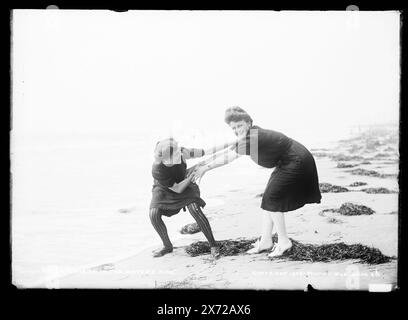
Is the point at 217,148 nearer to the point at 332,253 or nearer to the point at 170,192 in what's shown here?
the point at 170,192

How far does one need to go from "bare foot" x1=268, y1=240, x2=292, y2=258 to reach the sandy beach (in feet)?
0.14

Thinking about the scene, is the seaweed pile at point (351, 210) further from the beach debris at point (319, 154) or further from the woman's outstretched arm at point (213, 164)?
the woman's outstretched arm at point (213, 164)

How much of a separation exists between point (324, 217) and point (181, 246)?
3.41ft

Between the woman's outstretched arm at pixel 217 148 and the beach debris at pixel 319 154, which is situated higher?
the woman's outstretched arm at pixel 217 148

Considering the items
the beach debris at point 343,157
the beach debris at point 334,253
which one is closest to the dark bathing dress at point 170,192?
the beach debris at point 334,253

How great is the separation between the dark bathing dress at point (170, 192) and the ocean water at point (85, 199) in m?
0.05

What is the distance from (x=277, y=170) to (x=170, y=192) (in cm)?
77

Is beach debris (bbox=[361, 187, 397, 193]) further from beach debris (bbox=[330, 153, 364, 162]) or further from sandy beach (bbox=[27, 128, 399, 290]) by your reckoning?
beach debris (bbox=[330, 153, 364, 162])

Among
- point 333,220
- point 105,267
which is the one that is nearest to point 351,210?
point 333,220

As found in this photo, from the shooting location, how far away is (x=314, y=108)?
322 cm

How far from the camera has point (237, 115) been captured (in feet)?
10.4

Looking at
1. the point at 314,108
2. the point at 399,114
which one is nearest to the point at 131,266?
the point at 314,108

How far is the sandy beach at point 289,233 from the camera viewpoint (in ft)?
10.4

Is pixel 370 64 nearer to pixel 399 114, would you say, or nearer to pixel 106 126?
pixel 399 114
